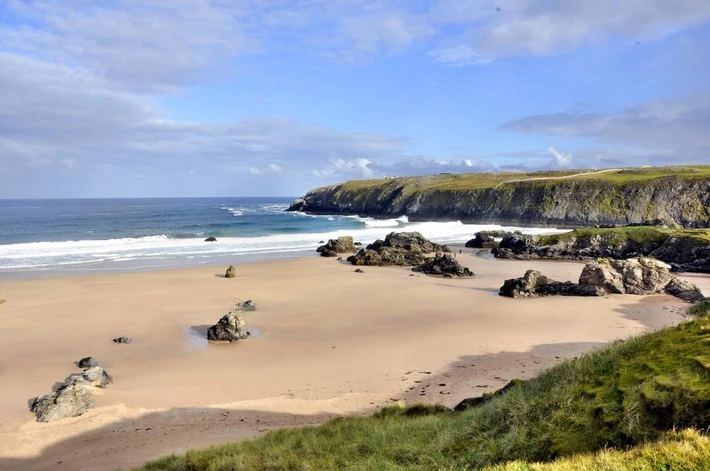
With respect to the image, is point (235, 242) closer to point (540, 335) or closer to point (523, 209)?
point (540, 335)

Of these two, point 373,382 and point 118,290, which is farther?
point 118,290

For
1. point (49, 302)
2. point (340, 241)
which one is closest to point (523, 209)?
point (340, 241)

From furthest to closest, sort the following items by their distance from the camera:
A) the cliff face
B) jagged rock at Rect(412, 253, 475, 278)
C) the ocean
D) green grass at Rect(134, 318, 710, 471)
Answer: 1. the cliff face
2. the ocean
3. jagged rock at Rect(412, 253, 475, 278)
4. green grass at Rect(134, 318, 710, 471)

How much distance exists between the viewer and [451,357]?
1500 cm

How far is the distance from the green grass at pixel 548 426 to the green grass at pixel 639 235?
106 ft

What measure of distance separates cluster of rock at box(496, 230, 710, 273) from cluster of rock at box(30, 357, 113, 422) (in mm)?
32635

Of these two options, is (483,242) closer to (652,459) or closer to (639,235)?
(639,235)

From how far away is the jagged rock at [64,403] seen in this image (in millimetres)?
11141

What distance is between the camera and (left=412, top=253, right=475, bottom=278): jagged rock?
30344 millimetres

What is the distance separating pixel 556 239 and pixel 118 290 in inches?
1307

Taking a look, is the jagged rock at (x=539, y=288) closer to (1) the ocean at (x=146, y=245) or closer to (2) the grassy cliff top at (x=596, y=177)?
(1) the ocean at (x=146, y=245)

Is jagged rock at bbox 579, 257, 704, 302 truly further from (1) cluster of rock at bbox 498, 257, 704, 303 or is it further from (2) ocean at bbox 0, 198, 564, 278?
(2) ocean at bbox 0, 198, 564, 278

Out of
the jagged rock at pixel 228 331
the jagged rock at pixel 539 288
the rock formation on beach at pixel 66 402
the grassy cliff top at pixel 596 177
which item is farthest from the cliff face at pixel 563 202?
the rock formation on beach at pixel 66 402

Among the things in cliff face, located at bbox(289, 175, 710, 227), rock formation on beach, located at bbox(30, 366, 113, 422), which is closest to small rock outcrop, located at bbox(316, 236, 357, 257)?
rock formation on beach, located at bbox(30, 366, 113, 422)
